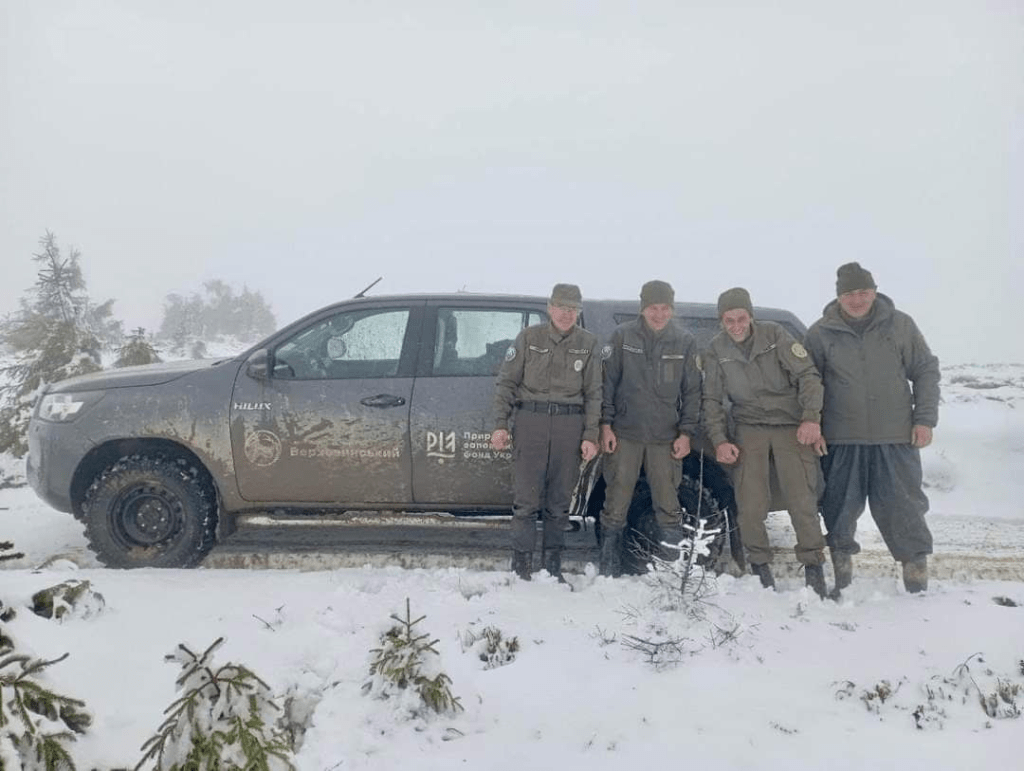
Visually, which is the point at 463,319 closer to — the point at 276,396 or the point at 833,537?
the point at 276,396

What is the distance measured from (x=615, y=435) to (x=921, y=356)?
1.94m

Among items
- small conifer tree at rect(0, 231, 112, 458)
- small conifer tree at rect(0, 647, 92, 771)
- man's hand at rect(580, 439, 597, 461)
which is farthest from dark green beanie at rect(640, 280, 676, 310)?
small conifer tree at rect(0, 231, 112, 458)

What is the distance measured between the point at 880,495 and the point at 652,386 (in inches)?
60.9

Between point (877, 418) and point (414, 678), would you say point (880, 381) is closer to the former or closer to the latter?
point (877, 418)

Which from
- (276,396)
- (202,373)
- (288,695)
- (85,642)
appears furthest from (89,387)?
(288,695)

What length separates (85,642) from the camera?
314 centimetres

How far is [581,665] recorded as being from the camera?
3158 millimetres

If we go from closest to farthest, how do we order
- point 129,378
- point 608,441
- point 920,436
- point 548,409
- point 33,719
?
point 33,719
point 920,436
point 548,409
point 608,441
point 129,378

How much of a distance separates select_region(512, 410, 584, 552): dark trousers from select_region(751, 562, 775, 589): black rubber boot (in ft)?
4.18

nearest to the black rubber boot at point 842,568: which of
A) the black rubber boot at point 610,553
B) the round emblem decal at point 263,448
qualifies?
the black rubber boot at point 610,553

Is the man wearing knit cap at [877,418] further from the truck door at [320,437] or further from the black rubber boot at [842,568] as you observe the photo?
the truck door at [320,437]

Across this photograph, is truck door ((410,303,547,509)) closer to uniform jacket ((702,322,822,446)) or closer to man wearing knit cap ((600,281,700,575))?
man wearing knit cap ((600,281,700,575))

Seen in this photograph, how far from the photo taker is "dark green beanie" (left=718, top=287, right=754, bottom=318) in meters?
4.46

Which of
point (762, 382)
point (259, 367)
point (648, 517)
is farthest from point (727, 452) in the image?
point (259, 367)
